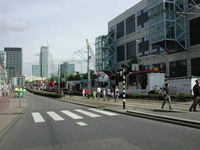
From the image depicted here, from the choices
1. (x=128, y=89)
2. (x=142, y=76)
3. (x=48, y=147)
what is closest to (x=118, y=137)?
(x=48, y=147)

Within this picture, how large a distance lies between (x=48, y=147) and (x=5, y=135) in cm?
290

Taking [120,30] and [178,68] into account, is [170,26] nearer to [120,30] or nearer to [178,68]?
[178,68]

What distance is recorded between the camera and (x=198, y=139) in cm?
683

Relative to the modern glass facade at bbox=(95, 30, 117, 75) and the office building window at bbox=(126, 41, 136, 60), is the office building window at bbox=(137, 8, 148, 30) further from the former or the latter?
the modern glass facade at bbox=(95, 30, 117, 75)

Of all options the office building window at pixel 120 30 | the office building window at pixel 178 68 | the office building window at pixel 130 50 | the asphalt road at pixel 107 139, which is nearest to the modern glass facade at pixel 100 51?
the office building window at pixel 120 30

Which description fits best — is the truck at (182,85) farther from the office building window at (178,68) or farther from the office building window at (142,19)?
the office building window at (142,19)

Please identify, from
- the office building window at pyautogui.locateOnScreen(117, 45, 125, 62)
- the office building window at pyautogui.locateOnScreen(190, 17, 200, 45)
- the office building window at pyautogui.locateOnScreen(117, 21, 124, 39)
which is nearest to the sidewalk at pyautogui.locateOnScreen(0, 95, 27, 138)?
the office building window at pyautogui.locateOnScreen(190, 17, 200, 45)

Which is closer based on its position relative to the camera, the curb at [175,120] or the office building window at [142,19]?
the curb at [175,120]

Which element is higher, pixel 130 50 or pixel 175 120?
pixel 130 50

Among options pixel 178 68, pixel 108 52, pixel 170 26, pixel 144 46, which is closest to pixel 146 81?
pixel 178 68

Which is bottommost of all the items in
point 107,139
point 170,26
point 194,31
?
point 107,139

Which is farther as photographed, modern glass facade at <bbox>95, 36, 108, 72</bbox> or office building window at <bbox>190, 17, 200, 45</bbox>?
modern glass facade at <bbox>95, 36, 108, 72</bbox>

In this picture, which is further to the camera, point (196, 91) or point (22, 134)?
point (196, 91)

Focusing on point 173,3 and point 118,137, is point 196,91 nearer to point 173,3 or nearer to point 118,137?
point 118,137
